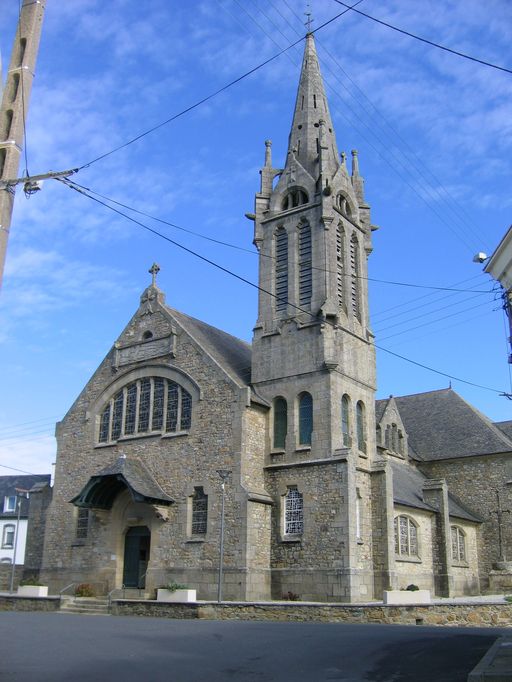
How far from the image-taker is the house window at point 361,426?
3069 cm

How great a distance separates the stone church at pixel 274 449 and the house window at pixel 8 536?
1559cm

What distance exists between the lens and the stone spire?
34312 millimetres

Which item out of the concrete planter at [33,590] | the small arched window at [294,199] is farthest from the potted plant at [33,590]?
the small arched window at [294,199]

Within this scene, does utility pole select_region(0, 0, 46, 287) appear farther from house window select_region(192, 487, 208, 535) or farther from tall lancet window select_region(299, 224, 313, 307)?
tall lancet window select_region(299, 224, 313, 307)

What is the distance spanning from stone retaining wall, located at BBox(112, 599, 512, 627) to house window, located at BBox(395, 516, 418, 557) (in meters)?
8.72

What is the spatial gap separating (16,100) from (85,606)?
20.7 metres

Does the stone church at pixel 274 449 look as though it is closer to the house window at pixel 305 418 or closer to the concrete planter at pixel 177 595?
the house window at pixel 305 418

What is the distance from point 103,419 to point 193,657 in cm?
2251

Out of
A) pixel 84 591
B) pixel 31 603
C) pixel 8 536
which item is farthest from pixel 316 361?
pixel 8 536

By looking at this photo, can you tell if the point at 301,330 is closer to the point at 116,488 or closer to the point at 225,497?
the point at 225,497

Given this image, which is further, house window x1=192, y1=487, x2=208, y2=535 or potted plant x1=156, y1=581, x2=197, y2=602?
house window x1=192, y1=487, x2=208, y2=535

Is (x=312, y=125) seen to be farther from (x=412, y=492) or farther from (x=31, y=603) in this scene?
(x=31, y=603)

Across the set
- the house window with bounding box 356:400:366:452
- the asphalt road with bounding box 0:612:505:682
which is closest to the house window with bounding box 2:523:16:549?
the house window with bounding box 356:400:366:452

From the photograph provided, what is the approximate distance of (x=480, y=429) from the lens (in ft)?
136
